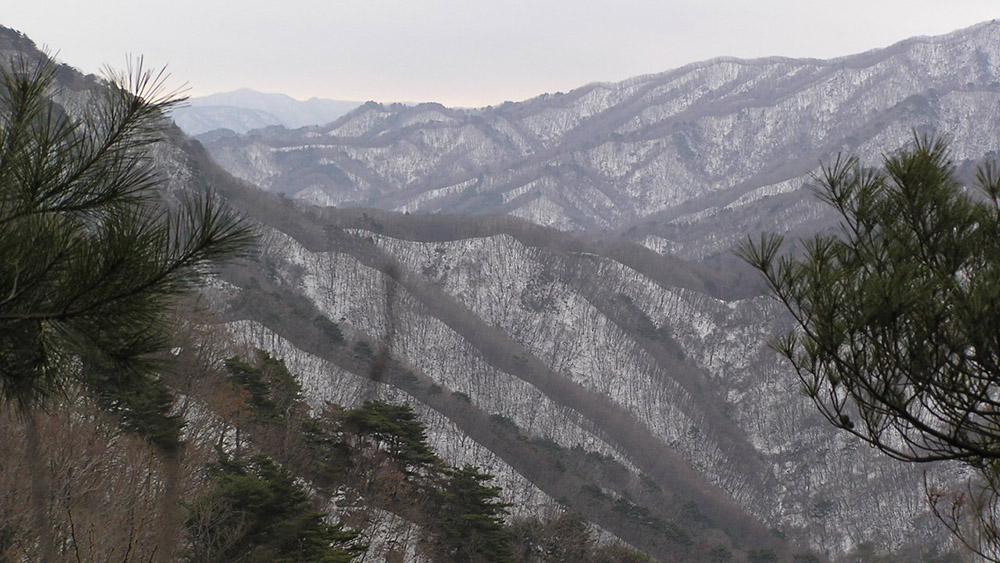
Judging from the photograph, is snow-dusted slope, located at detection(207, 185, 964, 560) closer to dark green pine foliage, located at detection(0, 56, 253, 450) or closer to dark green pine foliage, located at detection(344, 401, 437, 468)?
dark green pine foliage, located at detection(344, 401, 437, 468)

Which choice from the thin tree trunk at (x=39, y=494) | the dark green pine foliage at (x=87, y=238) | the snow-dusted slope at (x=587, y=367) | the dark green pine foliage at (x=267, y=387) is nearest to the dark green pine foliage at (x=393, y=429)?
the dark green pine foliage at (x=267, y=387)

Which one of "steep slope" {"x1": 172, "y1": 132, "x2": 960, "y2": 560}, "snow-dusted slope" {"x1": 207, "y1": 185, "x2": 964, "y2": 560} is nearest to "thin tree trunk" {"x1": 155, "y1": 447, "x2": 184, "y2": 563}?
"steep slope" {"x1": 172, "y1": 132, "x2": 960, "y2": 560}

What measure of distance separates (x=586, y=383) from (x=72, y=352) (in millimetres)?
111171

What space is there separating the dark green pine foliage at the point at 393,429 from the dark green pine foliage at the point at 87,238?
23.8 m

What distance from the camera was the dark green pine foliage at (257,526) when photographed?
1645 centimetres

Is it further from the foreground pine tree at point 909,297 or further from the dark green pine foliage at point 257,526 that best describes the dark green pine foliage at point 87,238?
the dark green pine foliage at point 257,526

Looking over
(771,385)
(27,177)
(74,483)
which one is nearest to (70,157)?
(27,177)

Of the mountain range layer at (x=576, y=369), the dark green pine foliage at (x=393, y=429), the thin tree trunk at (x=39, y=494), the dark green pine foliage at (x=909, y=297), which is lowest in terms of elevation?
the thin tree trunk at (x=39, y=494)

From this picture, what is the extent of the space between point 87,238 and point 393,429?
82.1 feet

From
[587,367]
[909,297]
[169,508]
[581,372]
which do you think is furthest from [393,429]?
[587,367]

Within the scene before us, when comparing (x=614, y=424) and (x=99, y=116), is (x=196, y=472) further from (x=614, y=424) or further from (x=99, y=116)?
(x=614, y=424)

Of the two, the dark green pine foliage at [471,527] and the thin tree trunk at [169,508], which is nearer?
the thin tree trunk at [169,508]

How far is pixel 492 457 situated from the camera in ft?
224

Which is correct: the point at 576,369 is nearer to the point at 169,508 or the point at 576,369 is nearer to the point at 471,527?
the point at 471,527
